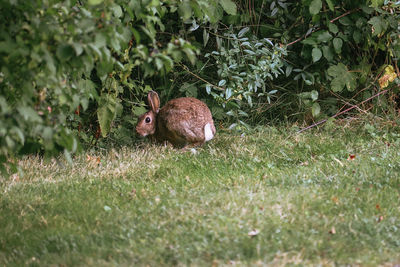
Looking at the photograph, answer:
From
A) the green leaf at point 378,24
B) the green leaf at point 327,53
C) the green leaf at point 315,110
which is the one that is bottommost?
the green leaf at point 315,110

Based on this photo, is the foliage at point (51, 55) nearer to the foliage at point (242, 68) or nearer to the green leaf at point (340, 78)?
the foliage at point (242, 68)

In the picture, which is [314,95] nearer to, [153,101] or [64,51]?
[153,101]

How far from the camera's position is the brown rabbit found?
5.50 metres

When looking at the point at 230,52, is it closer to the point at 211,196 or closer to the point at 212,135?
the point at 212,135

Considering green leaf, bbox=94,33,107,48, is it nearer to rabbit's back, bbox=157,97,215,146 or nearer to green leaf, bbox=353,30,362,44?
rabbit's back, bbox=157,97,215,146

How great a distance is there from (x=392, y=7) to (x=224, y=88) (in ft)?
6.69

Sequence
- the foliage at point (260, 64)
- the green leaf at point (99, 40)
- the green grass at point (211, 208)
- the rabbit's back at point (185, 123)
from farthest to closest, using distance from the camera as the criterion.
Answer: the foliage at point (260, 64) → the rabbit's back at point (185, 123) → the green grass at point (211, 208) → the green leaf at point (99, 40)

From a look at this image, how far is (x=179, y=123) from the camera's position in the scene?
18.0 feet

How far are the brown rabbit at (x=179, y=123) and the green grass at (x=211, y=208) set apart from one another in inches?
6.6

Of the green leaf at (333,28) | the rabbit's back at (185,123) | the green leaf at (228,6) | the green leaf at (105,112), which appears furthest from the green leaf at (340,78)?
the green leaf at (105,112)

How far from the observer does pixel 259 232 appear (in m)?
3.36

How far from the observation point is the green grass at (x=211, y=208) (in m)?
3.20

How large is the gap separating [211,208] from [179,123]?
1.86 meters

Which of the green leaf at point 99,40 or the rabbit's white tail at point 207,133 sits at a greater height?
the green leaf at point 99,40
